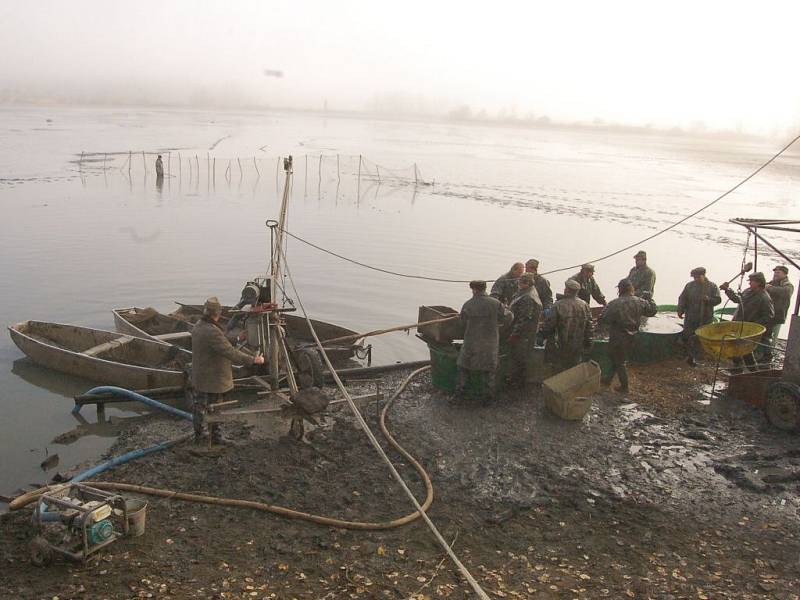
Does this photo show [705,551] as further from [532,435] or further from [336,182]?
[336,182]

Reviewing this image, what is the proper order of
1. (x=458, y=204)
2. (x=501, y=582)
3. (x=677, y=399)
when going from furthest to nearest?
(x=458, y=204), (x=677, y=399), (x=501, y=582)

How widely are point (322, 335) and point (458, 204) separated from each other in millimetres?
24908

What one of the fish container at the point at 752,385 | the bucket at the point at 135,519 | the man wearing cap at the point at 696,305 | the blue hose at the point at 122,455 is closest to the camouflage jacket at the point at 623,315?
the fish container at the point at 752,385

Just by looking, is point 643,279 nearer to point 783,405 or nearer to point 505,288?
point 505,288

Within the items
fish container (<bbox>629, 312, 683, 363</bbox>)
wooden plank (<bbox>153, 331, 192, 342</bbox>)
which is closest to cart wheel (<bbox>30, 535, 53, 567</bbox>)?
wooden plank (<bbox>153, 331, 192, 342</bbox>)

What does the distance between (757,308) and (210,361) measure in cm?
913

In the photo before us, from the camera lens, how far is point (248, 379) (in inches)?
427

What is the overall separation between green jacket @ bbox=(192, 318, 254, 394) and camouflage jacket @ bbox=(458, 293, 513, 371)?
322cm

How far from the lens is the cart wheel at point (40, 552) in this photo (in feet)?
19.6

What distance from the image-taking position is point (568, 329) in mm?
10227

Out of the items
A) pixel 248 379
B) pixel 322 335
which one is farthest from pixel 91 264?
pixel 248 379

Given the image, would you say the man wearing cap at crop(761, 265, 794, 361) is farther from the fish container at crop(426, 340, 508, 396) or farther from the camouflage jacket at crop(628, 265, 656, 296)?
the fish container at crop(426, 340, 508, 396)

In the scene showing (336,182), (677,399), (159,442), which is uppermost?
(336,182)

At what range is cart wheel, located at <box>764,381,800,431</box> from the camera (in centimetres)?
918
